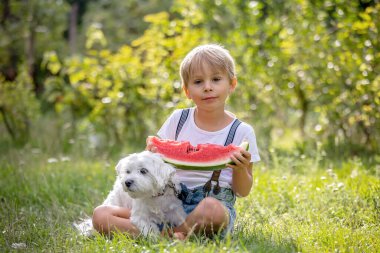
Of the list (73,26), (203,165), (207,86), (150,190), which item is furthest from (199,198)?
(73,26)

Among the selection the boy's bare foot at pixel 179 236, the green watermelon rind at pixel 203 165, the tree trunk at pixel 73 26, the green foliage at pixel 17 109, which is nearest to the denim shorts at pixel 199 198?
the green watermelon rind at pixel 203 165

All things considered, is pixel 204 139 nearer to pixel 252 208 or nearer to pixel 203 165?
pixel 203 165

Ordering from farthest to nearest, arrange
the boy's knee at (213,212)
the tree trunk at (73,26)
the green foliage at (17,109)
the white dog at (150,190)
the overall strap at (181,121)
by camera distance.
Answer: the tree trunk at (73,26) → the green foliage at (17,109) → the overall strap at (181,121) → the boy's knee at (213,212) → the white dog at (150,190)

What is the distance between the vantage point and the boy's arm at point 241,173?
3499mm

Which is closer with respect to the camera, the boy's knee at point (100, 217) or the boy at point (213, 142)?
the boy at point (213, 142)

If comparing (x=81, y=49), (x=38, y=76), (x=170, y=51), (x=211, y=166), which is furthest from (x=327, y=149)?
(x=81, y=49)

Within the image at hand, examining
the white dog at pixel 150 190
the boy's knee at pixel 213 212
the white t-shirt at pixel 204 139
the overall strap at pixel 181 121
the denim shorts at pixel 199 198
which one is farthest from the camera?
the overall strap at pixel 181 121

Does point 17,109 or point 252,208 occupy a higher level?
point 17,109

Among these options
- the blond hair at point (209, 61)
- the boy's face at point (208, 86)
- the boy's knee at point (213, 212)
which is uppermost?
the blond hair at point (209, 61)

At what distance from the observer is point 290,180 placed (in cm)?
525

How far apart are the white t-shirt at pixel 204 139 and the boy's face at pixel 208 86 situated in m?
0.22

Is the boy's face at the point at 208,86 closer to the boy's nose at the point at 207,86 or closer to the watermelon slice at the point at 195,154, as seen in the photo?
the boy's nose at the point at 207,86

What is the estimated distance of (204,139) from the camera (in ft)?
13.3

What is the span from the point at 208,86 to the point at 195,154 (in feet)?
1.75
